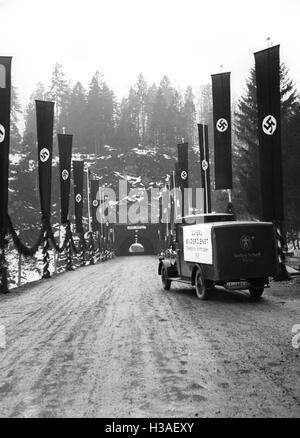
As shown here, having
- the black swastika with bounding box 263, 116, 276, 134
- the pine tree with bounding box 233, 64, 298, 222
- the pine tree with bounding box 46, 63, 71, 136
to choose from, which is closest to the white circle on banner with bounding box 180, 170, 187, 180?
the pine tree with bounding box 233, 64, 298, 222

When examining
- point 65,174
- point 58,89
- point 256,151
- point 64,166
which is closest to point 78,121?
point 58,89

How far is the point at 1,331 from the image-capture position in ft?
28.1

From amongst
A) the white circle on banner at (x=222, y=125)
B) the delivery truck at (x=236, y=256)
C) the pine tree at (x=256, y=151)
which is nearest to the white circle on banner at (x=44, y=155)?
the white circle on banner at (x=222, y=125)

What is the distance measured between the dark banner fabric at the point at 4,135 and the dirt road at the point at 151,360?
13.5 feet

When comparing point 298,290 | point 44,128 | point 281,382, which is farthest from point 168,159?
point 281,382

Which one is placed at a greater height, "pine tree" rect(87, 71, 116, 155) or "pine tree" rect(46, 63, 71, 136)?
"pine tree" rect(46, 63, 71, 136)

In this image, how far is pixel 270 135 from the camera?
15.5 metres

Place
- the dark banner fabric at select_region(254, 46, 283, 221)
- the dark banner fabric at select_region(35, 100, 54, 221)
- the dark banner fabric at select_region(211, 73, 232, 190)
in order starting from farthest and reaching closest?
the dark banner fabric at select_region(35, 100, 54, 221) < the dark banner fabric at select_region(211, 73, 232, 190) < the dark banner fabric at select_region(254, 46, 283, 221)

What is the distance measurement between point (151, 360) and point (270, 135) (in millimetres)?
11397

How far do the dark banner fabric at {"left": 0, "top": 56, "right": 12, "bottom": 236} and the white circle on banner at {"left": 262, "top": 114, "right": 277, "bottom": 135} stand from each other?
9.09 metres

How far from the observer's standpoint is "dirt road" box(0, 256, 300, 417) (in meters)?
4.55

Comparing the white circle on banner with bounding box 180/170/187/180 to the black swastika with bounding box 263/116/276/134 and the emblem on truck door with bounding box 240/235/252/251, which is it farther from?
the emblem on truck door with bounding box 240/235/252/251

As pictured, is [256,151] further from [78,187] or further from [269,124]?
[269,124]

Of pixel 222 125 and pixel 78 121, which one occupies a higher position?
pixel 78 121
